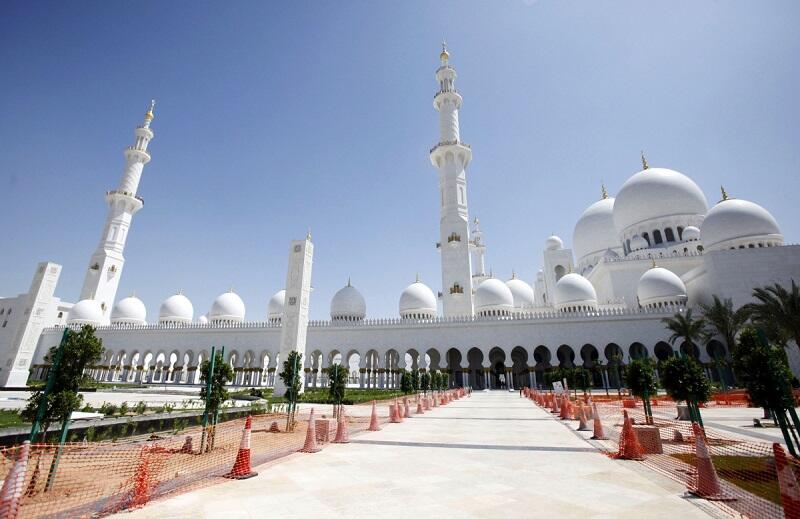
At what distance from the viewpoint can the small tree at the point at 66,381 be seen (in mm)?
6289

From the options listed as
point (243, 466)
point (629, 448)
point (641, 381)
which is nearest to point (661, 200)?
point (641, 381)

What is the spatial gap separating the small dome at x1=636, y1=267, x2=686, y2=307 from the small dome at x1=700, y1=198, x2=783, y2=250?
3959mm

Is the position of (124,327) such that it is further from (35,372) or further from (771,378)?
(771,378)

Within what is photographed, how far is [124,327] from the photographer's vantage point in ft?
151

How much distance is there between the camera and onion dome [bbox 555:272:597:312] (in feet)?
122

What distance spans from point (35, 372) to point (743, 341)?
206 ft

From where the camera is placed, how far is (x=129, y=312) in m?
49.8

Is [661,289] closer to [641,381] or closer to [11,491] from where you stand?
[641,381]

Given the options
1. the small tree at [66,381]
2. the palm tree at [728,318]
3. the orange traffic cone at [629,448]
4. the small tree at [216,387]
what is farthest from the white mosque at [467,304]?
the orange traffic cone at [629,448]

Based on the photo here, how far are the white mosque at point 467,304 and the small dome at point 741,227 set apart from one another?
0.11 meters

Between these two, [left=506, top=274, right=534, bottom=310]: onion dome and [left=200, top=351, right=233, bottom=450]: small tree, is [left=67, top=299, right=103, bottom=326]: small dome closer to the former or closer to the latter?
[left=200, top=351, right=233, bottom=450]: small tree

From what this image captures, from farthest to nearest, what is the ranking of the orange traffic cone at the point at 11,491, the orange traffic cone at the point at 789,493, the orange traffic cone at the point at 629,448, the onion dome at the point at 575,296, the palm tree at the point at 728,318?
the onion dome at the point at 575,296 → the palm tree at the point at 728,318 → the orange traffic cone at the point at 629,448 → the orange traffic cone at the point at 789,493 → the orange traffic cone at the point at 11,491

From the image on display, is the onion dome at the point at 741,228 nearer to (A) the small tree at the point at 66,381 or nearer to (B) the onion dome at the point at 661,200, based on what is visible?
(B) the onion dome at the point at 661,200

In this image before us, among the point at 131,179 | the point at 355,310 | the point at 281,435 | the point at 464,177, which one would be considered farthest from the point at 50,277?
the point at 464,177
